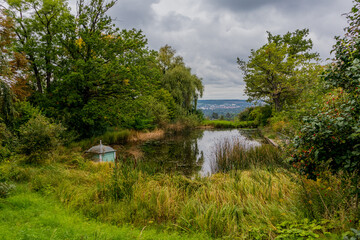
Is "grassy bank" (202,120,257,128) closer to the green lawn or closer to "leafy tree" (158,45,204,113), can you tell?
"leafy tree" (158,45,204,113)

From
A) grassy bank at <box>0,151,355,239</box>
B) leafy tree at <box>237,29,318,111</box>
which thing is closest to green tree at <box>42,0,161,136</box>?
grassy bank at <box>0,151,355,239</box>

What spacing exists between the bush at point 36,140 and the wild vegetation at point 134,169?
34 mm

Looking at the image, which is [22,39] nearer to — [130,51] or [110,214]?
[130,51]

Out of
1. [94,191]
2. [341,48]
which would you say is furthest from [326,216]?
[94,191]

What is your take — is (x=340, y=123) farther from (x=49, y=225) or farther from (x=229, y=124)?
(x=229, y=124)

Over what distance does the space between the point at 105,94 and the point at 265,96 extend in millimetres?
21365

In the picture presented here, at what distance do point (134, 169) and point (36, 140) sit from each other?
137 inches

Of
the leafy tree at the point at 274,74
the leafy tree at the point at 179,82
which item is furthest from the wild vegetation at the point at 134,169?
the leafy tree at the point at 274,74

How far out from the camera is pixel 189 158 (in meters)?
10.9

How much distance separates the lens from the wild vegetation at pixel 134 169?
8.28ft

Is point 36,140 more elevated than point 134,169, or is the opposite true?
point 36,140

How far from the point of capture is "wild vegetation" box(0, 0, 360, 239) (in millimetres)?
2523

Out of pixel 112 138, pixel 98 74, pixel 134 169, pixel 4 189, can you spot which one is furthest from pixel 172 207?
pixel 112 138

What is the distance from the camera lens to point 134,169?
669 cm
